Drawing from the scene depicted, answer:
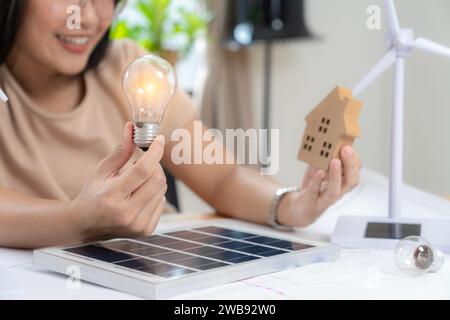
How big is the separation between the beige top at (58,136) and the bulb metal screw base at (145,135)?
47 cm

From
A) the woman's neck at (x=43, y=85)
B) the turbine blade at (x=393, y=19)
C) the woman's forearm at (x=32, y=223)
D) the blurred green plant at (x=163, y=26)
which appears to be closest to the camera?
the woman's forearm at (x=32, y=223)

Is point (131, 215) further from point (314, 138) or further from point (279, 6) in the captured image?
point (279, 6)

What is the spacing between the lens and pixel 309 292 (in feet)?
2.22

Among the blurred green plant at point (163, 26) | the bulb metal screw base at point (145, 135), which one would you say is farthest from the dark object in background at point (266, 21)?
the bulb metal screw base at point (145, 135)

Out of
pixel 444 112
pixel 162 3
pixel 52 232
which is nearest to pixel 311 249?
pixel 52 232

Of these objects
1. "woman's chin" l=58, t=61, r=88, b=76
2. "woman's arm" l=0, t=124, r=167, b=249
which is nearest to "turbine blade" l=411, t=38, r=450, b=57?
"woman's arm" l=0, t=124, r=167, b=249

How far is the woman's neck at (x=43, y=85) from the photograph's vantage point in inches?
45.7

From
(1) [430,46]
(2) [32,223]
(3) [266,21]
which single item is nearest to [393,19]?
(1) [430,46]

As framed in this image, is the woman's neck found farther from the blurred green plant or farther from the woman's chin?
the blurred green plant

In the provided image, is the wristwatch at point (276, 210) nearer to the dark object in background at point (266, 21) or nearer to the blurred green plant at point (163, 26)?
the blurred green plant at point (163, 26)

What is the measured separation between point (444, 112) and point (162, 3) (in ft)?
5.75

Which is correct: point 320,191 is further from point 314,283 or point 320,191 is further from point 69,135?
point 69,135

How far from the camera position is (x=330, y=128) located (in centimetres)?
89
